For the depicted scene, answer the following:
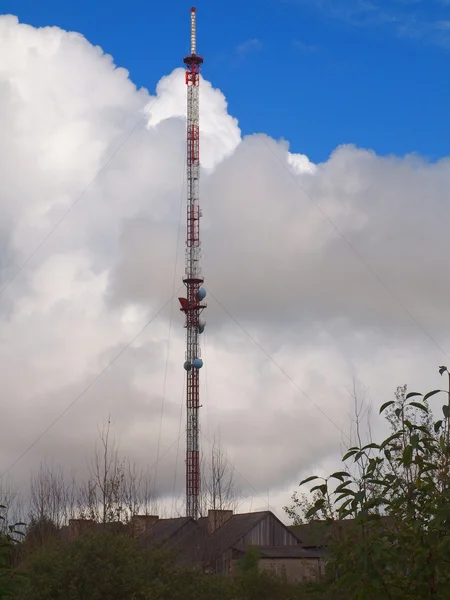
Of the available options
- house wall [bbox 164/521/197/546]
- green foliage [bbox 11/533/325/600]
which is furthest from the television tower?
green foliage [bbox 11/533/325/600]

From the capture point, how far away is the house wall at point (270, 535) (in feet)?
183

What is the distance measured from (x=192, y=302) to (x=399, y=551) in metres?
45.0

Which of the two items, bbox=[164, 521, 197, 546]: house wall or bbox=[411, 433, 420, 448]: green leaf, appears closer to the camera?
bbox=[411, 433, 420, 448]: green leaf

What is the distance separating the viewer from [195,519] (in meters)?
52.4

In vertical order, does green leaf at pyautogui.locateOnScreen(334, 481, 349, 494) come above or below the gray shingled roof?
below

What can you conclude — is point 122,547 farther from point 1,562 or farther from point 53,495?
point 53,495

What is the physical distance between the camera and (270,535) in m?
57.7

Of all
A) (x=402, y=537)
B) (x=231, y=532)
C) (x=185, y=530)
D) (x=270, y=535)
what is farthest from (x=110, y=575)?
(x=270, y=535)

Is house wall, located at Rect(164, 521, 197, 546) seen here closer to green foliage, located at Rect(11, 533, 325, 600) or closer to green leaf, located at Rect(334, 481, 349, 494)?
green foliage, located at Rect(11, 533, 325, 600)

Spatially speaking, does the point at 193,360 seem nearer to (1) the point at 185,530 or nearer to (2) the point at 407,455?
(1) the point at 185,530

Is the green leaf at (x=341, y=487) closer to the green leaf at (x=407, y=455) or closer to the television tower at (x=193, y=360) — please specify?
the green leaf at (x=407, y=455)

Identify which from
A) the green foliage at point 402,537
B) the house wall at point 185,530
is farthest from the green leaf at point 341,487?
the house wall at point 185,530

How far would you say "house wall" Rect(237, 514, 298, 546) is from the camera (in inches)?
2195

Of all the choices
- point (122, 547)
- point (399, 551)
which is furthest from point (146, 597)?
point (399, 551)
